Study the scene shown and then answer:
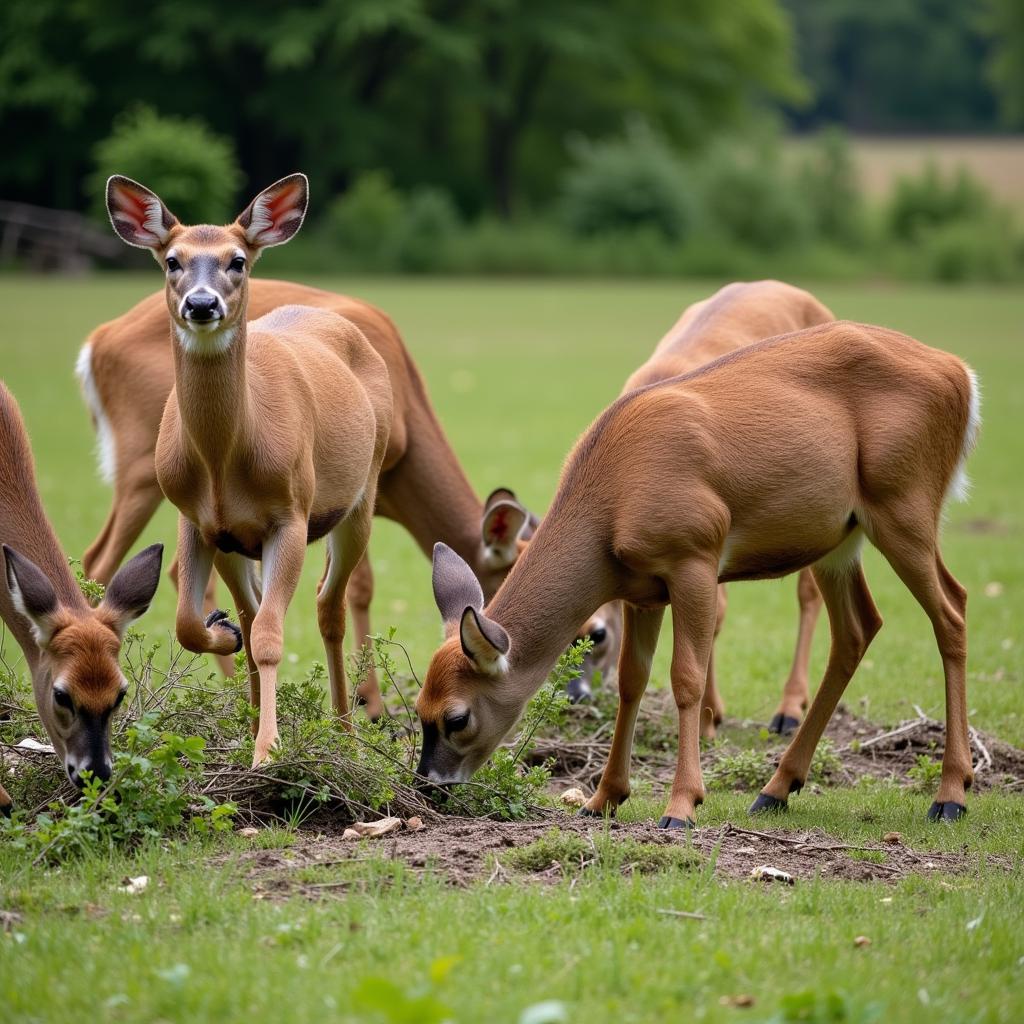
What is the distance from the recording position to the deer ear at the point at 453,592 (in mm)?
6621

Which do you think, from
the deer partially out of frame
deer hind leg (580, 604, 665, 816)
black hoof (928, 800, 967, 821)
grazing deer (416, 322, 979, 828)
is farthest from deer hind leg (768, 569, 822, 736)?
deer hind leg (580, 604, 665, 816)

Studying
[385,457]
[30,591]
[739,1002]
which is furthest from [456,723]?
[385,457]

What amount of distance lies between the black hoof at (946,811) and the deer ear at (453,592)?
2201 millimetres

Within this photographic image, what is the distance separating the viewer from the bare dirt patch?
5539mm

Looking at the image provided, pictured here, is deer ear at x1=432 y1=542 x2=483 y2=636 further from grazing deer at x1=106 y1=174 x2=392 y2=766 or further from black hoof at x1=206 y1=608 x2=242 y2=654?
black hoof at x1=206 y1=608 x2=242 y2=654

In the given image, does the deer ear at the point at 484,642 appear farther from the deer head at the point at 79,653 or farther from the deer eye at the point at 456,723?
the deer head at the point at 79,653

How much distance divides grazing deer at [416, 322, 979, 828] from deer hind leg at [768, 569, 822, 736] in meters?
1.61

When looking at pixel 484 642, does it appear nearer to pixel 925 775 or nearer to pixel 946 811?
pixel 946 811

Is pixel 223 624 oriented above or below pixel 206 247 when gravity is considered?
below

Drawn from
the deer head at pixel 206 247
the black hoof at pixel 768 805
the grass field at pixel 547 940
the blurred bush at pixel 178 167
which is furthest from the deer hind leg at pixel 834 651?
the blurred bush at pixel 178 167

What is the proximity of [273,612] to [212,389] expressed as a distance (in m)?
0.98

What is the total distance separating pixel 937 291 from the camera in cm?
4506

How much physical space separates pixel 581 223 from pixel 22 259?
18.0m

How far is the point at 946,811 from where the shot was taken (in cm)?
695
